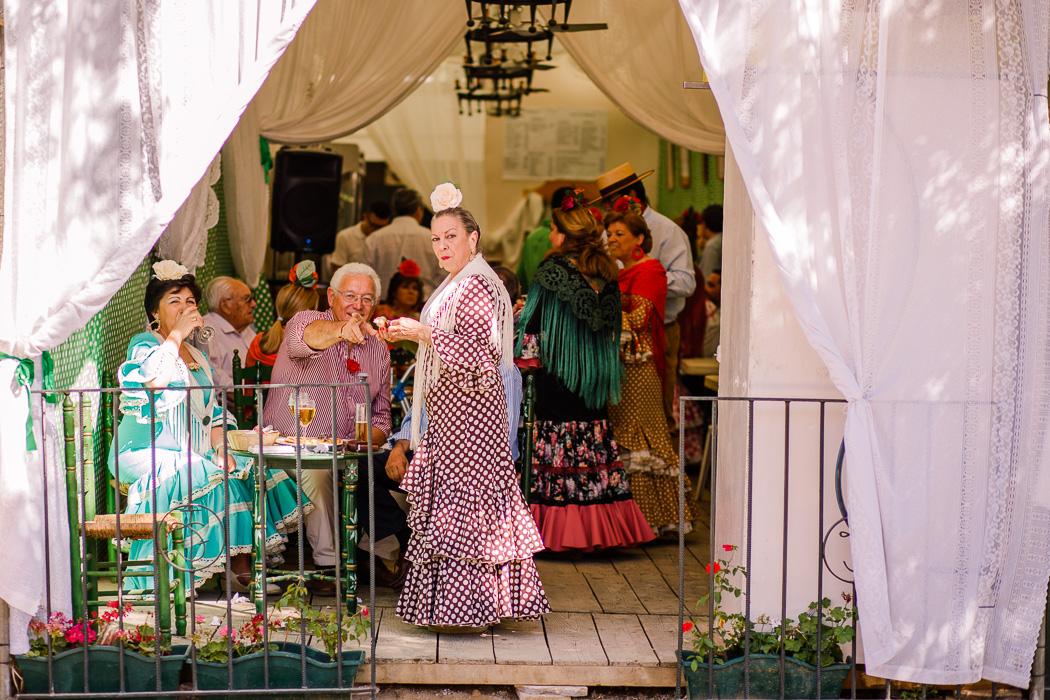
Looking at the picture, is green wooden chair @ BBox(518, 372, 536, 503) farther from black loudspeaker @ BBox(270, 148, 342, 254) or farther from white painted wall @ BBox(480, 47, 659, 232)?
white painted wall @ BBox(480, 47, 659, 232)

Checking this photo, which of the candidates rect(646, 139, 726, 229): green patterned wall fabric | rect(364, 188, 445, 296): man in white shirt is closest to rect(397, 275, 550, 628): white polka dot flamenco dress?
rect(364, 188, 445, 296): man in white shirt

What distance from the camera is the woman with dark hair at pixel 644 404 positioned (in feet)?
18.3

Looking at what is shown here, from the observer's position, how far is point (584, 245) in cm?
516

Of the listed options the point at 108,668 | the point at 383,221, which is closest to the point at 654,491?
the point at 108,668

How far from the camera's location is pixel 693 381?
24.1 feet

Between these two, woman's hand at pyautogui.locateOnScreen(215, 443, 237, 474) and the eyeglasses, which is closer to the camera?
woman's hand at pyautogui.locateOnScreen(215, 443, 237, 474)

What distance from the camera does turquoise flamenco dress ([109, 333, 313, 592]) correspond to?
4195 mm

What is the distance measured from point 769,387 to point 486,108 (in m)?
7.20

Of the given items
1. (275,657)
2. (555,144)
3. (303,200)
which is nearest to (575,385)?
(275,657)

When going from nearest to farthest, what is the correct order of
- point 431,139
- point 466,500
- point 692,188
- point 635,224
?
point 466,500
point 635,224
point 431,139
point 692,188

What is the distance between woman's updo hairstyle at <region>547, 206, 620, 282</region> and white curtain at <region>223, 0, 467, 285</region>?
1.68 metres

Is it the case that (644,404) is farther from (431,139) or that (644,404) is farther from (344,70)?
(431,139)

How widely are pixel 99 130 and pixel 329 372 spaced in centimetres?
158

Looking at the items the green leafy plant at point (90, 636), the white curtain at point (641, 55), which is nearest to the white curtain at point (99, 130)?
the green leafy plant at point (90, 636)
